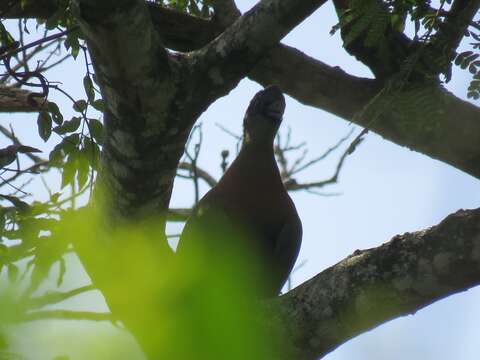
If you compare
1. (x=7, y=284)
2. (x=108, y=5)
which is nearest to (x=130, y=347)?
(x=7, y=284)

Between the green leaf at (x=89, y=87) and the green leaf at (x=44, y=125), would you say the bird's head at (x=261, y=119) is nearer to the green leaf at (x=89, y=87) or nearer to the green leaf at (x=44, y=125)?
the green leaf at (x=89, y=87)

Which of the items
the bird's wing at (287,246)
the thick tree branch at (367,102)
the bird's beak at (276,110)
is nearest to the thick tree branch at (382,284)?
the thick tree branch at (367,102)

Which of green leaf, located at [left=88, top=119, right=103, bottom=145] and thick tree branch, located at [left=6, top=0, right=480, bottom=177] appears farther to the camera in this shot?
thick tree branch, located at [left=6, top=0, right=480, bottom=177]

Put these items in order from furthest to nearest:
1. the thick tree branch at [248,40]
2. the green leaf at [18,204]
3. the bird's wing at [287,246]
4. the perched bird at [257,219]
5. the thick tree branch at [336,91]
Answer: the bird's wing at [287,246] < the perched bird at [257,219] < the thick tree branch at [336,91] < the green leaf at [18,204] < the thick tree branch at [248,40]

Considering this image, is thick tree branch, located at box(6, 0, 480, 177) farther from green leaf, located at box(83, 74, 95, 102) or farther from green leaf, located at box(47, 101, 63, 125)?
green leaf, located at box(47, 101, 63, 125)

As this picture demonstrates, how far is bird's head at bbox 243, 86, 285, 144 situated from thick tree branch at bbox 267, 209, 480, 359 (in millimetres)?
1855

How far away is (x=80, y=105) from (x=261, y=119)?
1.54 metres

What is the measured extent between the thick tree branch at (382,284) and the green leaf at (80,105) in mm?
1181

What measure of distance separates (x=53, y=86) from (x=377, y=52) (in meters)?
1.42

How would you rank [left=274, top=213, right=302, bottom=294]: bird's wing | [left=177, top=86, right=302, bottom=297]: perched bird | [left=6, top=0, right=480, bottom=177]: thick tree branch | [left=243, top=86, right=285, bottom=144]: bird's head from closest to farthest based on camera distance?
[left=6, top=0, right=480, bottom=177]: thick tree branch → [left=177, top=86, right=302, bottom=297]: perched bird → [left=274, top=213, right=302, bottom=294]: bird's wing → [left=243, top=86, right=285, bottom=144]: bird's head

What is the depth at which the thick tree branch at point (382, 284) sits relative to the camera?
2287 mm

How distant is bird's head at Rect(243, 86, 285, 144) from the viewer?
170 inches

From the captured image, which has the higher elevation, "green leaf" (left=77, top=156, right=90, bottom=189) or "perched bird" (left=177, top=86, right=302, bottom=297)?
"perched bird" (left=177, top=86, right=302, bottom=297)

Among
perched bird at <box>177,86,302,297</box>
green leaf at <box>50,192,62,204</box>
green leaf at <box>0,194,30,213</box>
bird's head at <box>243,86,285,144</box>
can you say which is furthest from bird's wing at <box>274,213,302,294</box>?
green leaf at <box>0,194,30,213</box>
